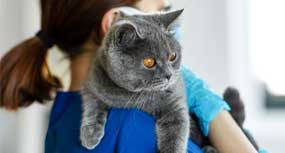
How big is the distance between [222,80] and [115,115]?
4.26 ft

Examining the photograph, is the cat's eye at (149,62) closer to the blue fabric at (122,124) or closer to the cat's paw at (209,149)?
the blue fabric at (122,124)

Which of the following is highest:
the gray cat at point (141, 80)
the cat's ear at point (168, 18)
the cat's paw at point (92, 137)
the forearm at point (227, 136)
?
the cat's ear at point (168, 18)

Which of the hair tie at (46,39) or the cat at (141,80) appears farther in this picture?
the hair tie at (46,39)

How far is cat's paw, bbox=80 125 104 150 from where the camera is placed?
0.88 m

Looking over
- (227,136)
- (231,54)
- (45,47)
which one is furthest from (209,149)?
(231,54)

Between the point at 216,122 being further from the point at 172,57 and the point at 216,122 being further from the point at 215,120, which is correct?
the point at 172,57

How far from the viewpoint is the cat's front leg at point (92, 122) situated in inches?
34.7

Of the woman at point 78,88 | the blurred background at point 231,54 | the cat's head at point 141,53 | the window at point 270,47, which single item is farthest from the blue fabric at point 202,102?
the window at point 270,47

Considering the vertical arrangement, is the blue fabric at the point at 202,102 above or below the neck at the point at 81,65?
below

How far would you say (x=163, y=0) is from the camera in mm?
1120

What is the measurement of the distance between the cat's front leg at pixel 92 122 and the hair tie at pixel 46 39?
0.23m

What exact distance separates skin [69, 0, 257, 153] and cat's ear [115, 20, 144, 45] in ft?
0.44

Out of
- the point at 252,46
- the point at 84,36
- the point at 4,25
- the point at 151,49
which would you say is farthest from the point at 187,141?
the point at 252,46

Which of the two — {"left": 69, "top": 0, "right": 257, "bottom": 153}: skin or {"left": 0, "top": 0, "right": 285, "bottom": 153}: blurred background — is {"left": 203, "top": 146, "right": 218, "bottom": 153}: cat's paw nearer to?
{"left": 69, "top": 0, "right": 257, "bottom": 153}: skin
